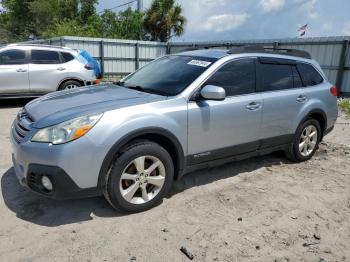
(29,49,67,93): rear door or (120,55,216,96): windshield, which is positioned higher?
(120,55,216,96): windshield

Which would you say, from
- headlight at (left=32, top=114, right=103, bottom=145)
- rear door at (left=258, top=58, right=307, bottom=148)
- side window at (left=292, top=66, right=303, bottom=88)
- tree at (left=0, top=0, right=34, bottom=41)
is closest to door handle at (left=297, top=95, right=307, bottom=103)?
rear door at (left=258, top=58, right=307, bottom=148)

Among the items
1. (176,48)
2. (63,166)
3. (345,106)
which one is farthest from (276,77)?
(176,48)

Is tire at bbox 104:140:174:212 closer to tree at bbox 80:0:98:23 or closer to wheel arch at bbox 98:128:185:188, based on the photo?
wheel arch at bbox 98:128:185:188

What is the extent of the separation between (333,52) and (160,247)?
41.4ft

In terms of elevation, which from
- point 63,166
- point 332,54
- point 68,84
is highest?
point 332,54

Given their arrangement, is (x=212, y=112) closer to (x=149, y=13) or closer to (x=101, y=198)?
(x=101, y=198)

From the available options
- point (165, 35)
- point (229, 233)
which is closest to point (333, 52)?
point (229, 233)

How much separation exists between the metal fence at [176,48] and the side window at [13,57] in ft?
14.8

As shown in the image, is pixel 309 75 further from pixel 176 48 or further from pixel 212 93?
pixel 176 48

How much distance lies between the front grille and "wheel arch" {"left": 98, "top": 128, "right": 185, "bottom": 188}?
0.87m

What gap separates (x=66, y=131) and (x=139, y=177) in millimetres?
876

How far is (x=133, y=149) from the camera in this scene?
354 centimetres

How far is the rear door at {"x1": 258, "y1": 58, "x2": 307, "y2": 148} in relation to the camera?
4.75m

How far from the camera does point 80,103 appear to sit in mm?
3742
